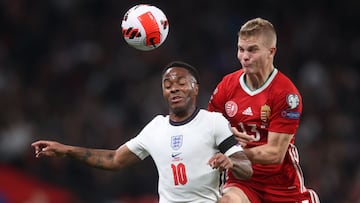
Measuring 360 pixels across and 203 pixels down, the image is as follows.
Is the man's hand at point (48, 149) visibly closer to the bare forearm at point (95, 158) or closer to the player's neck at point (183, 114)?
the bare forearm at point (95, 158)

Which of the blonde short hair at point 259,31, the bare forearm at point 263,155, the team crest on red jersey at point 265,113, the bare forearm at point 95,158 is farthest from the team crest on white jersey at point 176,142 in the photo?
the blonde short hair at point 259,31

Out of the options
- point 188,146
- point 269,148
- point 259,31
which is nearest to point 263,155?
point 269,148

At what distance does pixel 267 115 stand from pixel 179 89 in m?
0.84

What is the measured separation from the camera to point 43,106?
14586 mm

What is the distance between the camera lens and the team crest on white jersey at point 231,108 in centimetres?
828

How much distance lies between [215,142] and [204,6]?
9228mm

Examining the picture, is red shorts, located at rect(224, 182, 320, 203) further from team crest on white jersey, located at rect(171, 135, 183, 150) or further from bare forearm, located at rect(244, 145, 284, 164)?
team crest on white jersey, located at rect(171, 135, 183, 150)

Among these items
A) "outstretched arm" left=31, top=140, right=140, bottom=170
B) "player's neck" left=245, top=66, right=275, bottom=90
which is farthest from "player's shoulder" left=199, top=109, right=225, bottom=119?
"outstretched arm" left=31, top=140, right=140, bottom=170

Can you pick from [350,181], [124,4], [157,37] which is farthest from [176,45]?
[157,37]

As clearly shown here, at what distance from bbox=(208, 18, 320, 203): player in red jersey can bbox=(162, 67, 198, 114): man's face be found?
53 cm

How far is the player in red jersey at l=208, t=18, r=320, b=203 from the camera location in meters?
8.13

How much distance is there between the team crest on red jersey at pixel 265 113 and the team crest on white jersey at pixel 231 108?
209mm

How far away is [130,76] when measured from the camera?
15.1m

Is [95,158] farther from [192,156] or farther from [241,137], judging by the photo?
[241,137]
